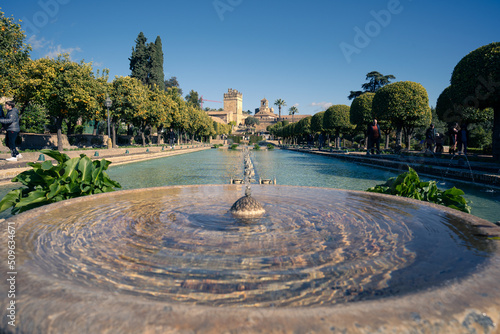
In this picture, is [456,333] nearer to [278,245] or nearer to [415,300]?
[415,300]

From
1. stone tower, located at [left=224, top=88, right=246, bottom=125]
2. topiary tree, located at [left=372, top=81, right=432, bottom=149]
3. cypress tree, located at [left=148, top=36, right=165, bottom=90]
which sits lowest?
topiary tree, located at [left=372, top=81, right=432, bottom=149]

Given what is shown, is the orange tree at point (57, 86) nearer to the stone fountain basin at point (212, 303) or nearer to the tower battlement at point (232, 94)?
the stone fountain basin at point (212, 303)

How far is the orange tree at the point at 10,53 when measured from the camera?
637 inches

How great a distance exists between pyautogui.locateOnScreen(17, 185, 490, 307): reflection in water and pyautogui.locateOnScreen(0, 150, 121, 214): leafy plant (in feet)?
1.78

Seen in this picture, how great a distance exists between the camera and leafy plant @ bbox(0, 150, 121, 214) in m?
3.76

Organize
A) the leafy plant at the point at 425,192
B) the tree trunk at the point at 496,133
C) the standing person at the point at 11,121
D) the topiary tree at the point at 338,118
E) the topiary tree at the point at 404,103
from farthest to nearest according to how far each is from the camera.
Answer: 1. the topiary tree at the point at 338,118
2. the topiary tree at the point at 404,103
3. the tree trunk at the point at 496,133
4. the standing person at the point at 11,121
5. the leafy plant at the point at 425,192

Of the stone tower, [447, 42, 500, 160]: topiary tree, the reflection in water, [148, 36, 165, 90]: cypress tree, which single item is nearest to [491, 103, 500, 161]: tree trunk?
[447, 42, 500, 160]: topiary tree

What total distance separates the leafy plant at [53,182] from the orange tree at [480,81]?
1487 centimetres

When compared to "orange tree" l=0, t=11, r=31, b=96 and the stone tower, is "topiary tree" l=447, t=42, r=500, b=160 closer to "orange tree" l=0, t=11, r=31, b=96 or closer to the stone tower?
"orange tree" l=0, t=11, r=31, b=96

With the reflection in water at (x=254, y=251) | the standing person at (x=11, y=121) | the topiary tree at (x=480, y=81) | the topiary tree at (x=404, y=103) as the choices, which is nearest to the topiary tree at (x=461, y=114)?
the topiary tree at (x=404, y=103)

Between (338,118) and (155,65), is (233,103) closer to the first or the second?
(155,65)

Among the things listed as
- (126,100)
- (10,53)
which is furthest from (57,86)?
(126,100)

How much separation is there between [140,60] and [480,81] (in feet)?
141

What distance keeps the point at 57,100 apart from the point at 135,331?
23.3 metres
